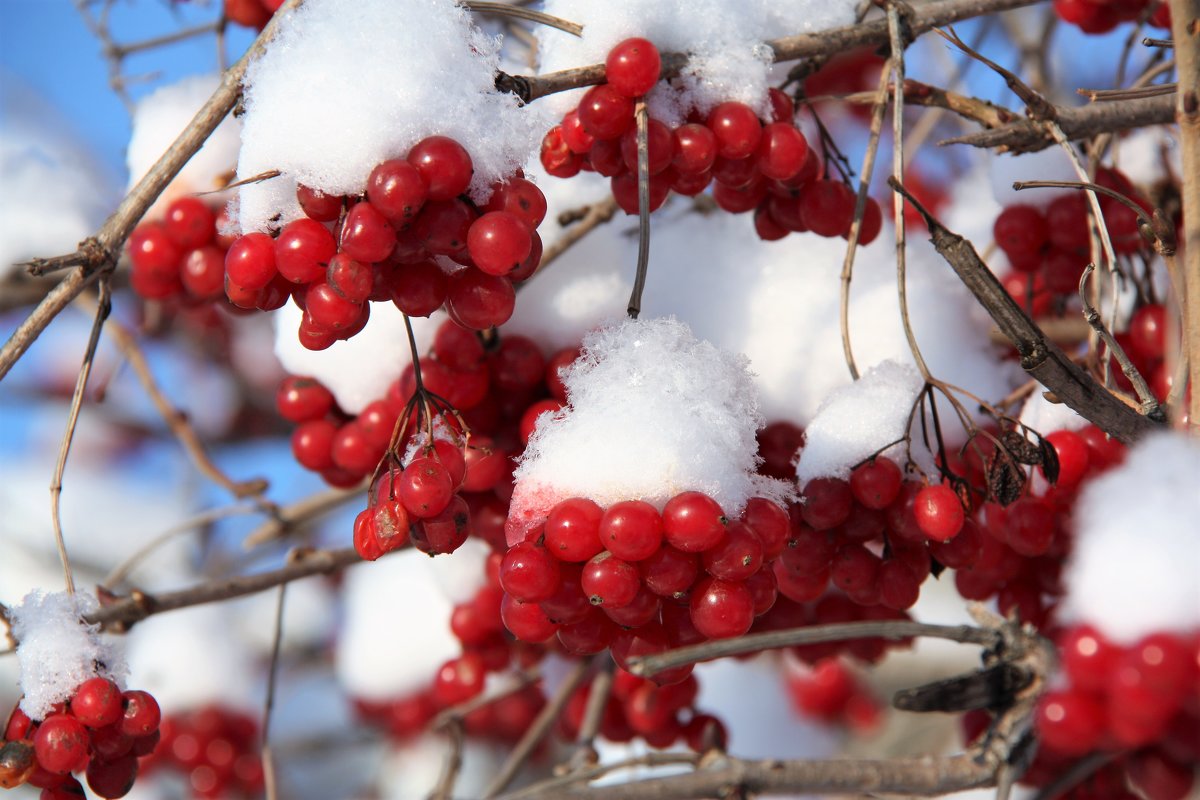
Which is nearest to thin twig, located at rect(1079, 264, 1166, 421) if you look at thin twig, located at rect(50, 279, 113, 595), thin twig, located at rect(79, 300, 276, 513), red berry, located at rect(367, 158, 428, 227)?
red berry, located at rect(367, 158, 428, 227)

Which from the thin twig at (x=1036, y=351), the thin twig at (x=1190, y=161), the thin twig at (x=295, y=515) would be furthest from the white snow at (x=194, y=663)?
the thin twig at (x=1190, y=161)

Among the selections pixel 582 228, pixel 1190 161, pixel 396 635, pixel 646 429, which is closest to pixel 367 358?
pixel 582 228

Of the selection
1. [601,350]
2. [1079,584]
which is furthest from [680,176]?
[1079,584]

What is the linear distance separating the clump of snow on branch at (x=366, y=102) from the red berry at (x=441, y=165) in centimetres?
3

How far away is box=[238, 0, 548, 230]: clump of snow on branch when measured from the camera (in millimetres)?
1031

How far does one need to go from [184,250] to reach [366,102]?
721mm

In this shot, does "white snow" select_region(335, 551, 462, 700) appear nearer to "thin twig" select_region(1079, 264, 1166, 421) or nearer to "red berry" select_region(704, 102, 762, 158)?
"red berry" select_region(704, 102, 762, 158)

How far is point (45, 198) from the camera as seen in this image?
7.61ft

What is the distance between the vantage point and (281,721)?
3.32 m

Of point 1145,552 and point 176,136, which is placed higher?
point 176,136

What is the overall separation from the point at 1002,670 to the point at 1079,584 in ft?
2.25

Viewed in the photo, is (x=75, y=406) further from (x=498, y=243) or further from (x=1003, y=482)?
(x=1003, y=482)

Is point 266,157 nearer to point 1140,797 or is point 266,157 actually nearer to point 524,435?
point 524,435

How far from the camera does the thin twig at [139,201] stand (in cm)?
118
